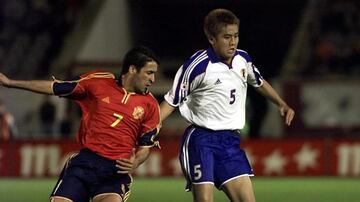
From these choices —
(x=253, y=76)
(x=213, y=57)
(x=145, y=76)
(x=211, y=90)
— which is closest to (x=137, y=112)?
(x=145, y=76)

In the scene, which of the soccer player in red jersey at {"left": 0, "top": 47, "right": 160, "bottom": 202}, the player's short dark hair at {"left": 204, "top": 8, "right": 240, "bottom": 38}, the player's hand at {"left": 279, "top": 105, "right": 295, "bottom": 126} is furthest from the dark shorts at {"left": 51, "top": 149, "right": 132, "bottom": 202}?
the player's hand at {"left": 279, "top": 105, "right": 295, "bottom": 126}

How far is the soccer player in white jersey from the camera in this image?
31.5 ft

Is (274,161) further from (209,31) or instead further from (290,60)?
(209,31)

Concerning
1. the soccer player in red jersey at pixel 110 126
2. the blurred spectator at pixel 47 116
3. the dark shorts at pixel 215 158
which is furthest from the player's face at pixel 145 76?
the blurred spectator at pixel 47 116

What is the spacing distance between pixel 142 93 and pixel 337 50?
1908cm

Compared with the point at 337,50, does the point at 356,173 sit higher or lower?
lower

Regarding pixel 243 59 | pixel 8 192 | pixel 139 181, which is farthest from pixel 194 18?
pixel 243 59

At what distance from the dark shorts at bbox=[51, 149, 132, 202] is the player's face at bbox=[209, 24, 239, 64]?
56.3 inches

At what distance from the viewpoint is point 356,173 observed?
72.6ft

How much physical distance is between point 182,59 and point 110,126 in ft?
77.5

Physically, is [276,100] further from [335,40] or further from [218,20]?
[335,40]

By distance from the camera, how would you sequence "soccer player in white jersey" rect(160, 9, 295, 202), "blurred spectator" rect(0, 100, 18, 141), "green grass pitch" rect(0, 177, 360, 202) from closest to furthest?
"soccer player in white jersey" rect(160, 9, 295, 202), "green grass pitch" rect(0, 177, 360, 202), "blurred spectator" rect(0, 100, 18, 141)

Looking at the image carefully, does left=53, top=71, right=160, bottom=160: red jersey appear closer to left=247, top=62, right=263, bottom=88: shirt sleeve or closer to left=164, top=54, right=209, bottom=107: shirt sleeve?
left=164, top=54, right=209, bottom=107: shirt sleeve

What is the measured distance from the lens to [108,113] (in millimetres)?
9156
